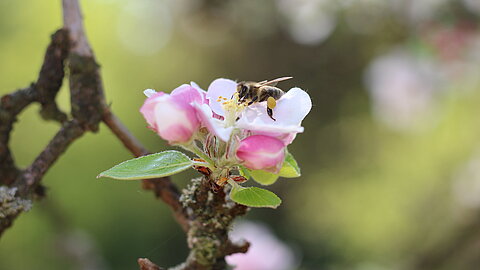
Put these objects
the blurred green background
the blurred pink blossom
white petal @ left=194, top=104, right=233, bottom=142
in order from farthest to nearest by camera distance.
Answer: the blurred green background
the blurred pink blossom
white petal @ left=194, top=104, right=233, bottom=142

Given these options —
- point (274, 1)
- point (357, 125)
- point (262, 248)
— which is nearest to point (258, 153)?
point (262, 248)

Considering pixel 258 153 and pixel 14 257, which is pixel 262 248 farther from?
pixel 14 257

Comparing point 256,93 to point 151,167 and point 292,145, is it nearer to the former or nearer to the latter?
point 151,167

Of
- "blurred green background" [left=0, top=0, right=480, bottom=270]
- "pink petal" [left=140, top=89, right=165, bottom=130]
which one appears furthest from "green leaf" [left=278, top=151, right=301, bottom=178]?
"blurred green background" [left=0, top=0, right=480, bottom=270]

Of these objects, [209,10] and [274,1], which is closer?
[274,1]

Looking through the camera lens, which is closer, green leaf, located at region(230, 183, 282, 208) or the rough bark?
green leaf, located at region(230, 183, 282, 208)

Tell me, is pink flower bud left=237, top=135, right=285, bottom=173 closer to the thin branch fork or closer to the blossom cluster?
the blossom cluster

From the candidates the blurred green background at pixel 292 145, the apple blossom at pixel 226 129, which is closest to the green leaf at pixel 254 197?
the apple blossom at pixel 226 129
